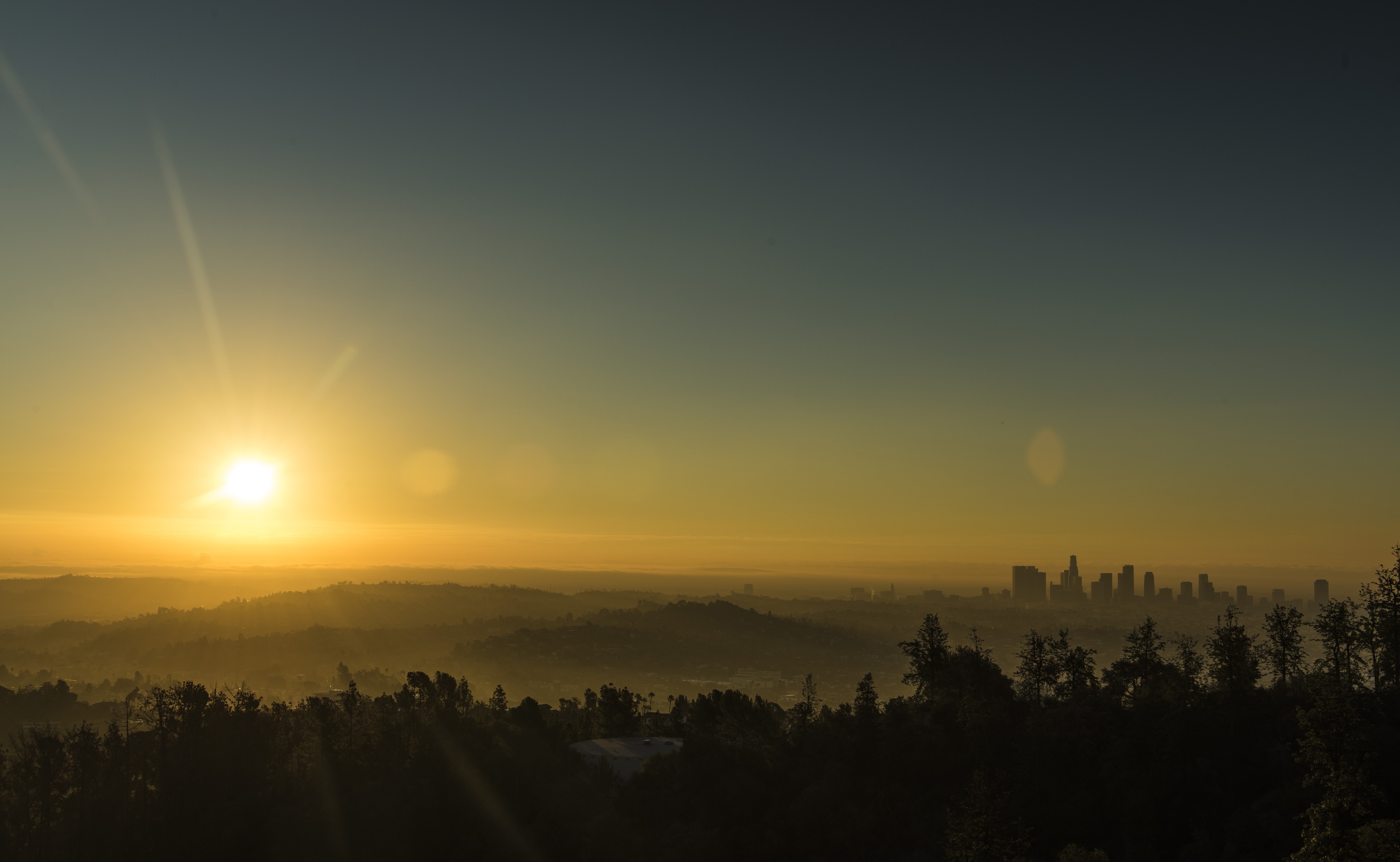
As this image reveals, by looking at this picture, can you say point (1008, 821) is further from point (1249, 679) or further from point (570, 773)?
point (570, 773)

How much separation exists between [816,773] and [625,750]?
2545 cm

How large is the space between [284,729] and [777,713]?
63.6m

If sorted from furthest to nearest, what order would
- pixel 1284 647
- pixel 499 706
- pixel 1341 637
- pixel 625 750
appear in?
pixel 499 706 → pixel 625 750 → pixel 1284 647 → pixel 1341 637

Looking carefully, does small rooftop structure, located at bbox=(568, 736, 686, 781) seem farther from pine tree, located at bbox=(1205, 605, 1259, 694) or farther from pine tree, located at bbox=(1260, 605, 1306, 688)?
pine tree, located at bbox=(1260, 605, 1306, 688)

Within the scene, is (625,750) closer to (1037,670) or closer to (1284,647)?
(1037,670)

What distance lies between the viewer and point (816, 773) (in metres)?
76.2

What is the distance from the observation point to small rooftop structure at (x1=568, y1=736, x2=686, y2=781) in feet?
284

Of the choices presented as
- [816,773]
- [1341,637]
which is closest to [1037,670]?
[1341,637]

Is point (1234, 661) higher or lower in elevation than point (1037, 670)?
higher

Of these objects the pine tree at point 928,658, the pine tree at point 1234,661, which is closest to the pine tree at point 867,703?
the pine tree at point 928,658

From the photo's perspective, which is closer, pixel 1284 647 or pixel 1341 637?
pixel 1341 637

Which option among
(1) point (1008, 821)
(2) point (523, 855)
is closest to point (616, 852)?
(2) point (523, 855)

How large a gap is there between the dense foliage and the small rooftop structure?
2.88 m

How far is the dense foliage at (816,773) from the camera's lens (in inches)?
2483
